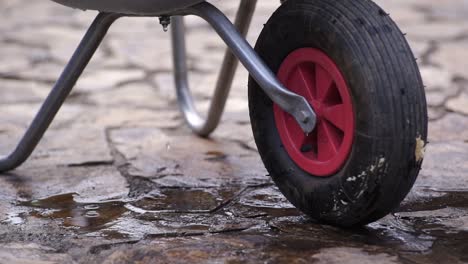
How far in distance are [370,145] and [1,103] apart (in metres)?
1.89

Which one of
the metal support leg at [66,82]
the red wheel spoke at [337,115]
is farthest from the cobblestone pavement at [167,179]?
the red wheel spoke at [337,115]

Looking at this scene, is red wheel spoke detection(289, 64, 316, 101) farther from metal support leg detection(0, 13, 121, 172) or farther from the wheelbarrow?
metal support leg detection(0, 13, 121, 172)

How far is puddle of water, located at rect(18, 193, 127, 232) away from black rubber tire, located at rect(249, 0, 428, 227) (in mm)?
485

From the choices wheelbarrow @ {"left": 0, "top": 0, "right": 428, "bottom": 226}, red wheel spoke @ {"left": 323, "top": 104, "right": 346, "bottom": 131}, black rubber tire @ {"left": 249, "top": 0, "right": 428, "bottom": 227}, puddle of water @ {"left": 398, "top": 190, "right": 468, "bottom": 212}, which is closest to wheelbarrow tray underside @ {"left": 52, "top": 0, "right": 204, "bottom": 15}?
wheelbarrow @ {"left": 0, "top": 0, "right": 428, "bottom": 226}

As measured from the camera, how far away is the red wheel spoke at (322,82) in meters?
1.67

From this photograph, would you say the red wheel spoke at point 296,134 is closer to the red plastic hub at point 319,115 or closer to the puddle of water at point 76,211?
the red plastic hub at point 319,115

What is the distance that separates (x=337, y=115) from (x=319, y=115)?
0.14 feet

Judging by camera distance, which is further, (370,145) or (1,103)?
(1,103)

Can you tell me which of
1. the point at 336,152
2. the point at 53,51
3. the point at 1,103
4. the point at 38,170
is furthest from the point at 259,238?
the point at 53,51

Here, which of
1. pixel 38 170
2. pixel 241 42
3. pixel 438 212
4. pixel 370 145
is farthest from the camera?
pixel 38 170

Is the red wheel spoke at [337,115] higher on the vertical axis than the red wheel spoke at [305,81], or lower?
lower

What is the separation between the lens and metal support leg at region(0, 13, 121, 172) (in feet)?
6.44

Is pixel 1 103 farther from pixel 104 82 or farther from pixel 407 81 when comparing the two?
pixel 407 81

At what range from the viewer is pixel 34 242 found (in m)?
1.78
